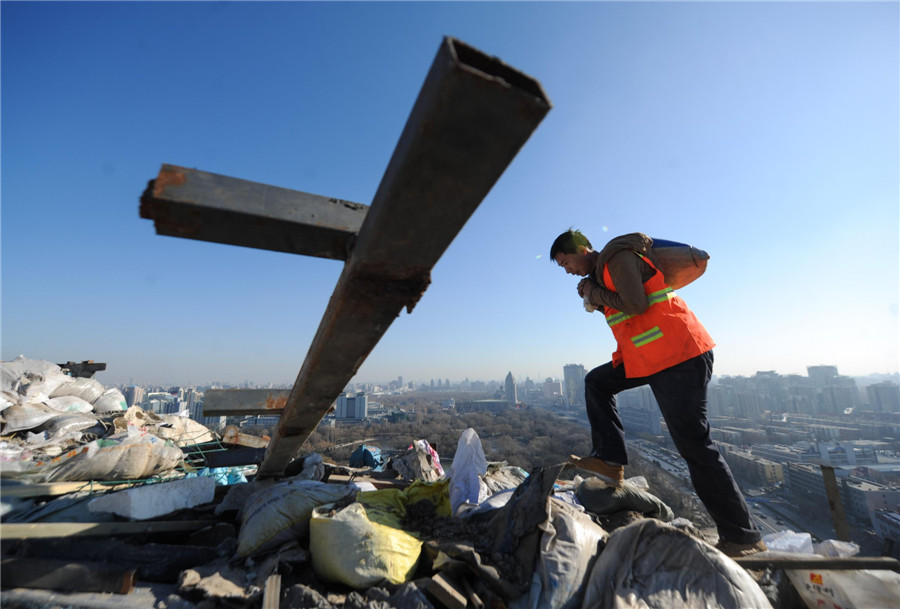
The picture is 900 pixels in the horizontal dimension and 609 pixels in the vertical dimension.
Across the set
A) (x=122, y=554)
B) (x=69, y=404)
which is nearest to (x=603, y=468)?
(x=122, y=554)

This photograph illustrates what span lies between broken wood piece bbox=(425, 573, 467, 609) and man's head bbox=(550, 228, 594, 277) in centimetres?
A: 194

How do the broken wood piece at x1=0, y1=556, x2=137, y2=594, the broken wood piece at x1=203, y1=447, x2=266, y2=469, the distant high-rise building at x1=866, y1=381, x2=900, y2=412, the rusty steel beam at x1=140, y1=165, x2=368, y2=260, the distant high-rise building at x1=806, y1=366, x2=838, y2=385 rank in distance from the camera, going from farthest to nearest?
the distant high-rise building at x1=806, y1=366, x2=838, y2=385 < the distant high-rise building at x1=866, y1=381, x2=900, y2=412 < the broken wood piece at x1=203, y1=447, x2=266, y2=469 < the broken wood piece at x1=0, y1=556, x2=137, y2=594 < the rusty steel beam at x1=140, y1=165, x2=368, y2=260

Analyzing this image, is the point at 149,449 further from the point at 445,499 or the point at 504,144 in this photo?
the point at 504,144

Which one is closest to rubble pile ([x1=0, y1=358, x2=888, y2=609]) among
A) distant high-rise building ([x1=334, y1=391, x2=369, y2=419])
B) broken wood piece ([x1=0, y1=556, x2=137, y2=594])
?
broken wood piece ([x1=0, y1=556, x2=137, y2=594])

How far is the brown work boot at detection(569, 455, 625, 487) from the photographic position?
242 centimetres

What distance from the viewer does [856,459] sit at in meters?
23.2

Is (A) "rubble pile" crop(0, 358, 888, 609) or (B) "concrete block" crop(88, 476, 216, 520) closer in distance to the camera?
(A) "rubble pile" crop(0, 358, 888, 609)

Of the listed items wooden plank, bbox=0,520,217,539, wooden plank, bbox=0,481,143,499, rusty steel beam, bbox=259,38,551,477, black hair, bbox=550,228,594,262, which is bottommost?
wooden plank, bbox=0,520,217,539

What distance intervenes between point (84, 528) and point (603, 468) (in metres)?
2.99

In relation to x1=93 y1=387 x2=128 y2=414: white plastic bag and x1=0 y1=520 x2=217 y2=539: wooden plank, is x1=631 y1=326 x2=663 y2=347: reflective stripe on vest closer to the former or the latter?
x1=0 y1=520 x2=217 y2=539: wooden plank

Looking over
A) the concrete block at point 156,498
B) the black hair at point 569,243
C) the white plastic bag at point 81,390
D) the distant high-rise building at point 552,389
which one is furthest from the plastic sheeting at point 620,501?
the distant high-rise building at point 552,389

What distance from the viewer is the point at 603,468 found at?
2.44 meters

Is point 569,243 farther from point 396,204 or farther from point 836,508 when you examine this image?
point 836,508

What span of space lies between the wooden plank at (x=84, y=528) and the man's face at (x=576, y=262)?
2.84 m
